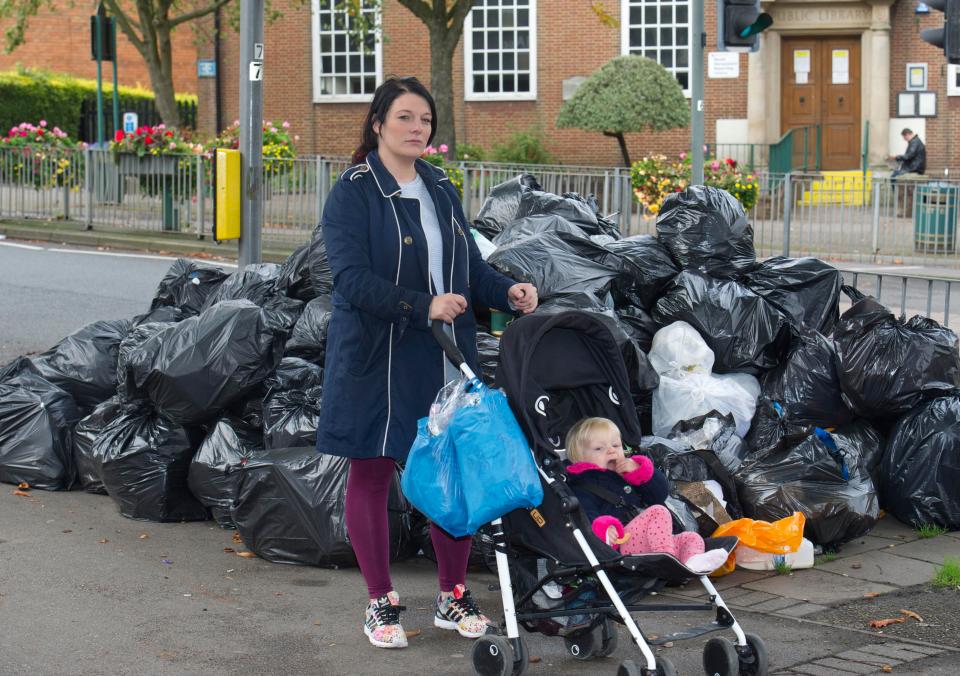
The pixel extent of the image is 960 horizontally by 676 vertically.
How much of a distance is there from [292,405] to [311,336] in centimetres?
78

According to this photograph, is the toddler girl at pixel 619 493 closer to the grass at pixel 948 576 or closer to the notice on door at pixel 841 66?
the grass at pixel 948 576

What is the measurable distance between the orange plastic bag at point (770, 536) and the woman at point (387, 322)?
1.30 m

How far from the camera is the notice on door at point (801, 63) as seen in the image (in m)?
27.5

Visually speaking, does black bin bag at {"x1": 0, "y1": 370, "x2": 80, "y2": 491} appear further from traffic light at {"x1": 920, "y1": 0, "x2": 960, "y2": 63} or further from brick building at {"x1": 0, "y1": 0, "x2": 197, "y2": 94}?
brick building at {"x1": 0, "y1": 0, "x2": 197, "y2": 94}

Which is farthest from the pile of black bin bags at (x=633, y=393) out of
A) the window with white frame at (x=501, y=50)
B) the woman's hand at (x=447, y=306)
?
the window with white frame at (x=501, y=50)

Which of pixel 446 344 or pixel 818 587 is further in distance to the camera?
pixel 818 587

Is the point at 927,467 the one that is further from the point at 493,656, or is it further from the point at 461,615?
the point at 493,656

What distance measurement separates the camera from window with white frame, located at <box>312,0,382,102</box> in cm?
3048

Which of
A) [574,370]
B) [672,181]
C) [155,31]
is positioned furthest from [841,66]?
[574,370]

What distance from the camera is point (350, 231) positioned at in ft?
15.2

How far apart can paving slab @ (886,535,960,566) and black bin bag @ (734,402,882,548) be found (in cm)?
18

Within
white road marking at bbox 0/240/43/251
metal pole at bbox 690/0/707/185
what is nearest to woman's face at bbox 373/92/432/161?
metal pole at bbox 690/0/707/185

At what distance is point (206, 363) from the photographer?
6.31 m

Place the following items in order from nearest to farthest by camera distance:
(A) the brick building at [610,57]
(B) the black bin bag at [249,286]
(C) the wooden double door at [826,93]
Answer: (B) the black bin bag at [249,286] → (A) the brick building at [610,57] → (C) the wooden double door at [826,93]
